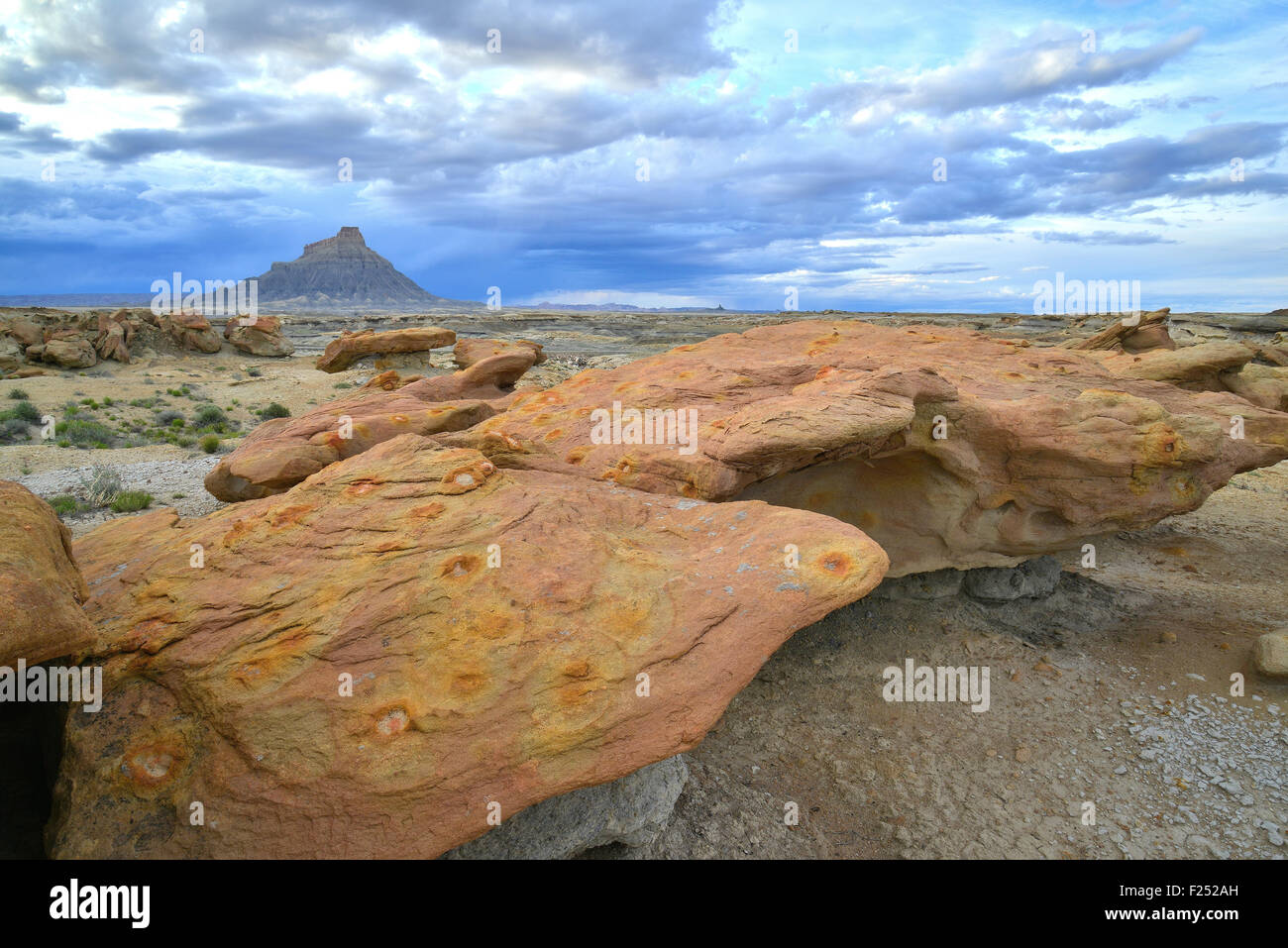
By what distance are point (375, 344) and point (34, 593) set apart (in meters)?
21.4

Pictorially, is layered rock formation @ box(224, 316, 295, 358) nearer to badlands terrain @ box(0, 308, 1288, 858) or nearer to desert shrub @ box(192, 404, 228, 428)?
desert shrub @ box(192, 404, 228, 428)

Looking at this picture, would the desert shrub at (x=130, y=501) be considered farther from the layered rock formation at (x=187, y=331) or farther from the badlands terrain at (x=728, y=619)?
the layered rock formation at (x=187, y=331)

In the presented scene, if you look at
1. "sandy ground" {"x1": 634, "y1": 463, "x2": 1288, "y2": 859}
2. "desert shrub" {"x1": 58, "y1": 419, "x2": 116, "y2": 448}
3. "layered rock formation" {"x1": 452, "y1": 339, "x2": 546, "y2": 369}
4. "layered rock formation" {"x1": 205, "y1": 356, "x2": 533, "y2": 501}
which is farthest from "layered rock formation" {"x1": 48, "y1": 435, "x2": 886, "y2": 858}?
"desert shrub" {"x1": 58, "y1": 419, "x2": 116, "y2": 448}

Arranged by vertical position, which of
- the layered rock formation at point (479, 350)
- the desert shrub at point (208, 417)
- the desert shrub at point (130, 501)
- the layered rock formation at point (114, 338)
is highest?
the layered rock formation at point (114, 338)

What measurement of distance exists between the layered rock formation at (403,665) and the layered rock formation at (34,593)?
759mm

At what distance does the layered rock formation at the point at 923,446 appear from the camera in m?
7.14

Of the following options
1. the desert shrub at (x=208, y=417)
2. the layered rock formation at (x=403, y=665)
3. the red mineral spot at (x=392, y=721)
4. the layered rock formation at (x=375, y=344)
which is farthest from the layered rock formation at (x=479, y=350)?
the desert shrub at (x=208, y=417)

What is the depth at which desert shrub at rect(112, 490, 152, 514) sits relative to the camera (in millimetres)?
12252

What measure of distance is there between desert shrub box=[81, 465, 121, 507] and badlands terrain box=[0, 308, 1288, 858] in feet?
0.46

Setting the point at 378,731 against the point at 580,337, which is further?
the point at 580,337

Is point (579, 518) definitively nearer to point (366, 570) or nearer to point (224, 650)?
point (366, 570)
